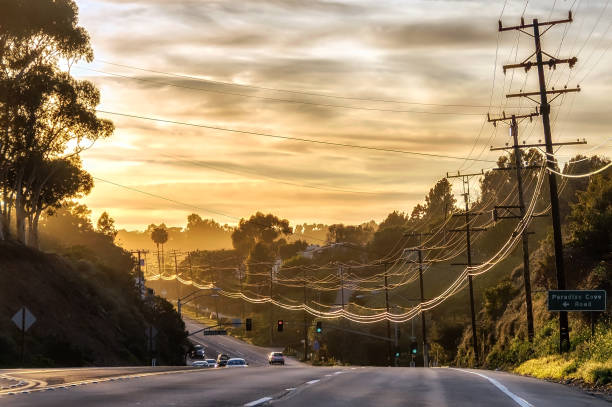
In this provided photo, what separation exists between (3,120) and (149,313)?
45123mm

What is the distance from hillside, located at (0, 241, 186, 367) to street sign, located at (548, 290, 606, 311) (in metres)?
32.7

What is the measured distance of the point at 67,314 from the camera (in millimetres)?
73562

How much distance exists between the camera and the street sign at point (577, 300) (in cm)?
3659

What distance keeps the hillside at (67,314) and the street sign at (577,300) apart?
107 ft

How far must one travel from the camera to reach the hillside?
63.6 meters

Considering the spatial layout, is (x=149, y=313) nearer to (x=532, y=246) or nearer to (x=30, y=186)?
(x=30, y=186)

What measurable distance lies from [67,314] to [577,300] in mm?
48539

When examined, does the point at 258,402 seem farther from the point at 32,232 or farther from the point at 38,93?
the point at 32,232

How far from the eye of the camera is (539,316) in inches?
2635

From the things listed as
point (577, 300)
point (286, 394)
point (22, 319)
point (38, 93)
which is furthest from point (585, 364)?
point (38, 93)

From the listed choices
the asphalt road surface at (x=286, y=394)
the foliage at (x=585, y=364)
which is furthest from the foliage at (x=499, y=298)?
the asphalt road surface at (x=286, y=394)

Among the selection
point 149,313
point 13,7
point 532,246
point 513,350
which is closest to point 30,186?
point 13,7

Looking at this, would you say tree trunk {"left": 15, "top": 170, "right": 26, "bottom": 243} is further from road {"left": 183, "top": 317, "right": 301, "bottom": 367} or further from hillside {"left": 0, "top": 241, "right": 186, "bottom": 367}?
road {"left": 183, "top": 317, "right": 301, "bottom": 367}

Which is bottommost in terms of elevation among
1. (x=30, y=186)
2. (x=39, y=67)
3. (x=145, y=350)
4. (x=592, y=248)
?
(x=145, y=350)
